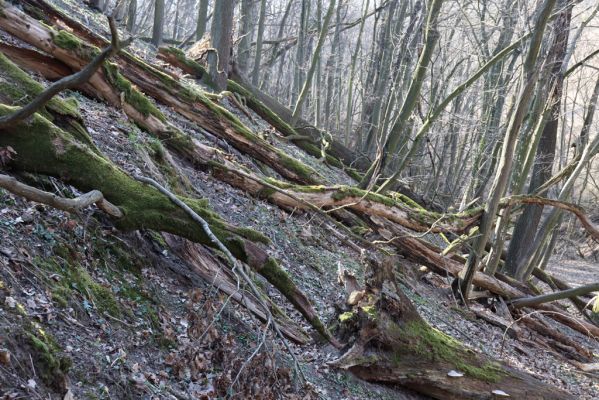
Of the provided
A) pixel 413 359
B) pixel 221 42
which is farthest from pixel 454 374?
pixel 221 42

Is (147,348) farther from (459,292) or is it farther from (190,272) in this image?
(459,292)

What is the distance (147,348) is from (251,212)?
407 cm

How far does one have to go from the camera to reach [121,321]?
4281 millimetres

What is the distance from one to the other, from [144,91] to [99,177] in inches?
187

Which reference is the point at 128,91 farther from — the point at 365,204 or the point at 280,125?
the point at 280,125

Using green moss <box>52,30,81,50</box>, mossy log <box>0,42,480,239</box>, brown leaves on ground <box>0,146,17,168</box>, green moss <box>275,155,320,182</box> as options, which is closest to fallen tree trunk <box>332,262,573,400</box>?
mossy log <box>0,42,480,239</box>

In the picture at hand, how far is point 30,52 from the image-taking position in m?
6.92

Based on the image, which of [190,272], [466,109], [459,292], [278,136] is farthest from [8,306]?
[466,109]

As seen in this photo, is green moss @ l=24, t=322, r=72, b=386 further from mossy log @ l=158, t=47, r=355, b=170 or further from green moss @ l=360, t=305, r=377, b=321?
mossy log @ l=158, t=47, r=355, b=170

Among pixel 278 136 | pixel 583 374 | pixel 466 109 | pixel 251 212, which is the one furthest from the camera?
pixel 466 109

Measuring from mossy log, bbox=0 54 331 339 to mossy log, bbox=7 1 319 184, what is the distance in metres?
1.61

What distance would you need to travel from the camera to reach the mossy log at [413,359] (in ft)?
19.2

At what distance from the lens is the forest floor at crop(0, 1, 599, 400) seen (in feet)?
11.1

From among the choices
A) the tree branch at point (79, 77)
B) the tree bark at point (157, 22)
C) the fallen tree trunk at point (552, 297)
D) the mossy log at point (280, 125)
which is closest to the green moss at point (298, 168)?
the mossy log at point (280, 125)
